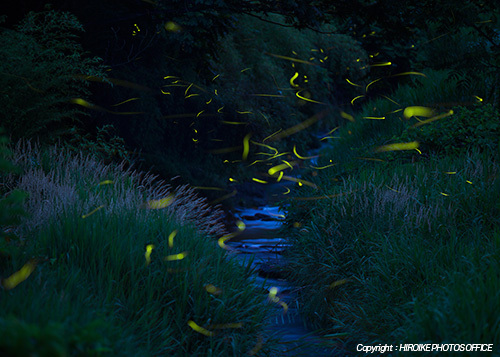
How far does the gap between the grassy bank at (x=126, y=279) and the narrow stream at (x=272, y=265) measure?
588 millimetres

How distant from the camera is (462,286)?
13.8ft

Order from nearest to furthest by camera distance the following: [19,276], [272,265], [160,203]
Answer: [19,276] < [160,203] < [272,265]

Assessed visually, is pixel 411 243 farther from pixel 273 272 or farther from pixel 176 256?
pixel 273 272

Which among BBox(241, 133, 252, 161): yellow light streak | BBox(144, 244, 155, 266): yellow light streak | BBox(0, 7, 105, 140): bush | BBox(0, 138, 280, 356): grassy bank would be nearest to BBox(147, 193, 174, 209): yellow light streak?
BBox(0, 138, 280, 356): grassy bank

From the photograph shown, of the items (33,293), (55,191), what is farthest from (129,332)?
(55,191)

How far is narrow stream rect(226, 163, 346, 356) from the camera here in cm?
569

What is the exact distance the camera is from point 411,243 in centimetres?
566

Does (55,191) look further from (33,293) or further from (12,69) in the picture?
(12,69)

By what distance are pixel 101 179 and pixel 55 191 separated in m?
1.36

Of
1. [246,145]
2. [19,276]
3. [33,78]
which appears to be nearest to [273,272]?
[19,276]

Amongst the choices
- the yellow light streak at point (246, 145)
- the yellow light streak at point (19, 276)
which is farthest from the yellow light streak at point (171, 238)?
the yellow light streak at point (246, 145)

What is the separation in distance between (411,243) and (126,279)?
3033 millimetres

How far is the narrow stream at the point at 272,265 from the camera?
5.69 meters

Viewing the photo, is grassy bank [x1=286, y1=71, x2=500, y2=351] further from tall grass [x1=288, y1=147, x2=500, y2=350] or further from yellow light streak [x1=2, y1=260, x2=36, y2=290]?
yellow light streak [x1=2, y1=260, x2=36, y2=290]
